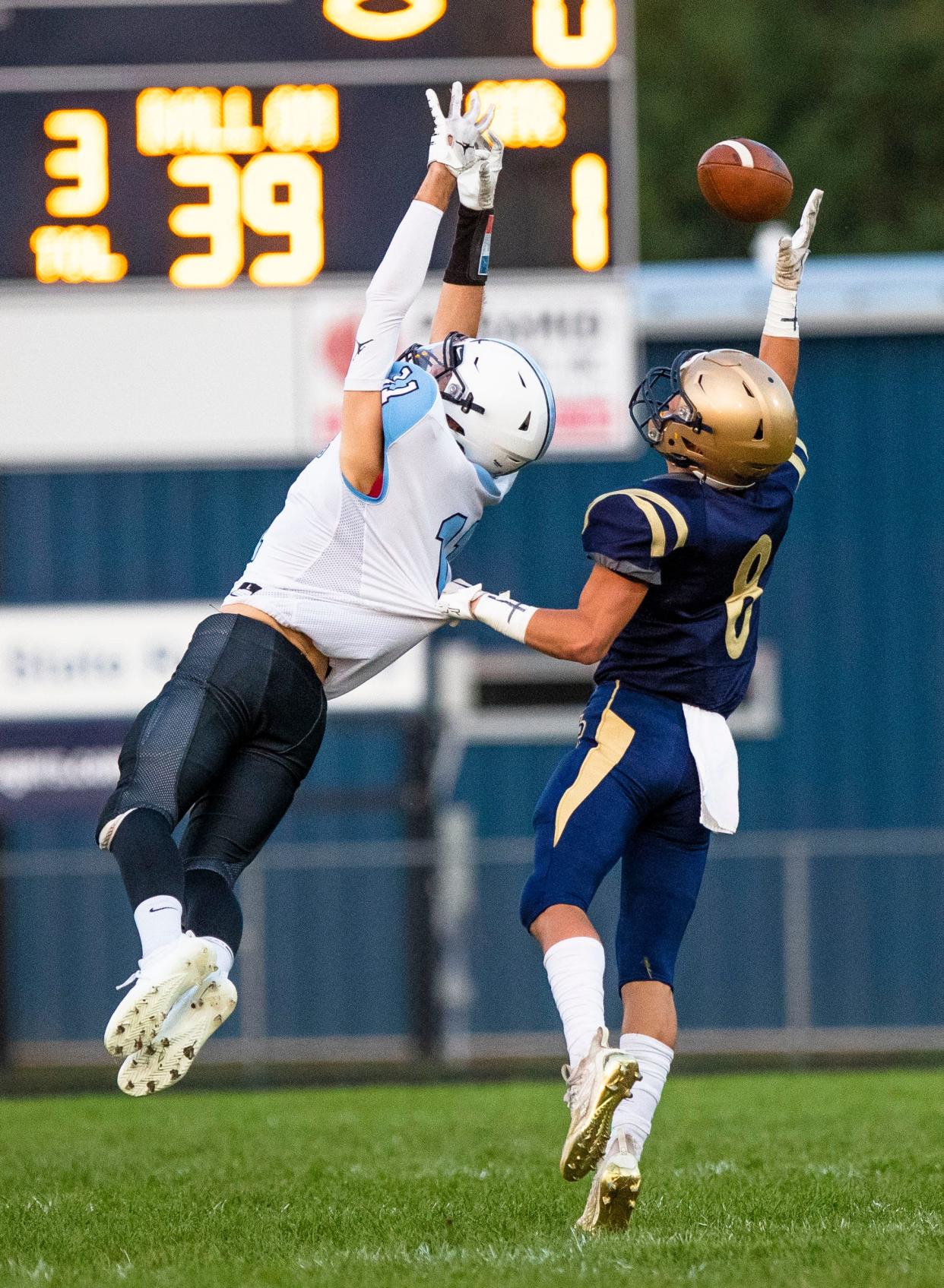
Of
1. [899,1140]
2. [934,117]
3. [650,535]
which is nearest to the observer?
[650,535]

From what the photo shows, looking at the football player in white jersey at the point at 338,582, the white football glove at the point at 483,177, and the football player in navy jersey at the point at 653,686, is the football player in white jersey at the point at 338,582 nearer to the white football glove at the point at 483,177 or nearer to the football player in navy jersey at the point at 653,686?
the white football glove at the point at 483,177

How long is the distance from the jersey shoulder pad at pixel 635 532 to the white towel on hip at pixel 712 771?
41cm

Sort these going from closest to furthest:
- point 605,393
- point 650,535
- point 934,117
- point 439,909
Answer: point 650,535 → point 605,393 → point 439,909 → point 934,117

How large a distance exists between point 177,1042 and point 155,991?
191mm

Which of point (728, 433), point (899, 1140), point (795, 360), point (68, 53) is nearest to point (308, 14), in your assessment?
point (68, 53)

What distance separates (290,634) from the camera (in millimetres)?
5023

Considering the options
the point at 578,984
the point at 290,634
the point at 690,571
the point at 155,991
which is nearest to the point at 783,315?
the point at 690,571

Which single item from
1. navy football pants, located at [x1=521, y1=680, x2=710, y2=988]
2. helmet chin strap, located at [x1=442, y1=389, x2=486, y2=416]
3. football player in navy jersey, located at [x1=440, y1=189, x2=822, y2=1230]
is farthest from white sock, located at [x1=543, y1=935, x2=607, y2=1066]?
helmet chin strap, located at [x1=442, y1=389, x2=486, y2=416]

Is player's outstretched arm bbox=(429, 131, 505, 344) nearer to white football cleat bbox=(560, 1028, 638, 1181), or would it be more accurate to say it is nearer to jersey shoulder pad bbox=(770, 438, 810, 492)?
jersey shoulder pad bbox=(770, 438, 810, 492)

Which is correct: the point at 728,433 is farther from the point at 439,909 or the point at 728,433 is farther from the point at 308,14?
the point at 439,909

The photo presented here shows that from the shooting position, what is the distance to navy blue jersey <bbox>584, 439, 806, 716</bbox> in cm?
472

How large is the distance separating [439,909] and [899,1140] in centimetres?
518

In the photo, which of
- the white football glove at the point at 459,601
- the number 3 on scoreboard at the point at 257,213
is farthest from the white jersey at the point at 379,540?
the number 3 on scoreboard at the point at 257,213

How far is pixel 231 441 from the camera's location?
30.7ft
